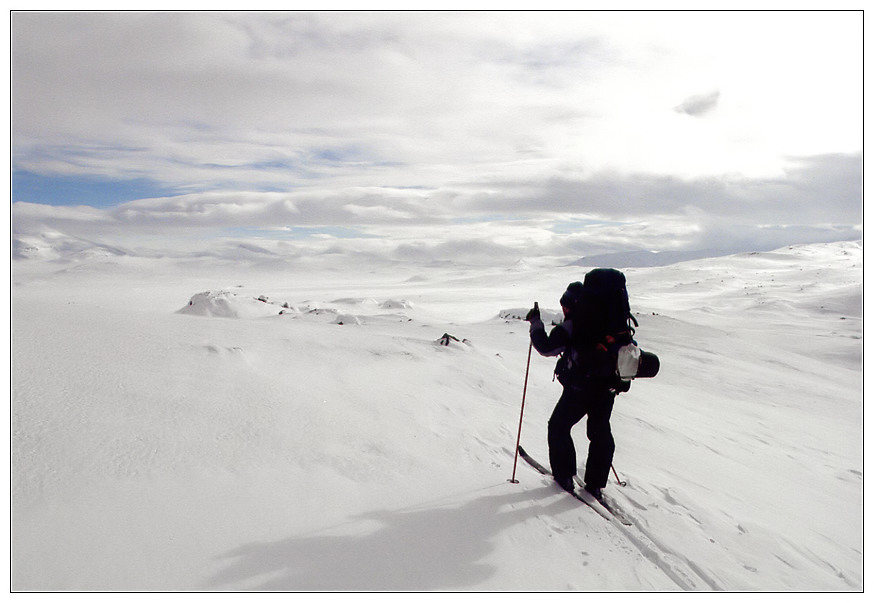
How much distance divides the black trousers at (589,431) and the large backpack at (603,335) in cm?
13

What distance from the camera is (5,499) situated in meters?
2.64

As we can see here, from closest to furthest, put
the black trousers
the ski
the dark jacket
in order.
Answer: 1. the ski
2. the dark jacket
3. the black trousers

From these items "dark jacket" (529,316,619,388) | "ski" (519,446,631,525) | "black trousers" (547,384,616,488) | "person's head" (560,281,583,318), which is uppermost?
"person's head" (560,281,583,318)

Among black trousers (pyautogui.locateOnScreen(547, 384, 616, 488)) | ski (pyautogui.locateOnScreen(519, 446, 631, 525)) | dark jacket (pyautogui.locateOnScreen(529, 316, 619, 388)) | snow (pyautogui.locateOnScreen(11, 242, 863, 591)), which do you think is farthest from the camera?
black trousers (pyautogui.locateOnScreen(547, 384, 616, 488))

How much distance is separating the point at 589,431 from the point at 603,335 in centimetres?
75

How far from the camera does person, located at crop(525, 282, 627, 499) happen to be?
3.51m

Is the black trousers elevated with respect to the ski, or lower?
elevated

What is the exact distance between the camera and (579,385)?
11.7 feet

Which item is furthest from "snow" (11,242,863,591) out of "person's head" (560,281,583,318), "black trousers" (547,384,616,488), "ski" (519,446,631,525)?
"person's head" (560,281,583,318)

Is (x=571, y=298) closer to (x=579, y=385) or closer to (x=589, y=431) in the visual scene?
(x=579, y=385)

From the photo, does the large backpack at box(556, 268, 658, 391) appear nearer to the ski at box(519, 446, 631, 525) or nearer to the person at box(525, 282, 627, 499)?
the person at box(525, 282, 627, 499)

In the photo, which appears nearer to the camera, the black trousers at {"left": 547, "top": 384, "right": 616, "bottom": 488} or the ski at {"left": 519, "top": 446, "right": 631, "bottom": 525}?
→ the ski at {"left": 519, "top": 446, "right": 631, "bottom": 525}

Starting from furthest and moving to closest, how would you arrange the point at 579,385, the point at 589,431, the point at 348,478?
the point at 589,431, the point at 579,385, the point at 348,478

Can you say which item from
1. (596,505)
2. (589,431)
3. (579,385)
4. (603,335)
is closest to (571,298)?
(603,335)
